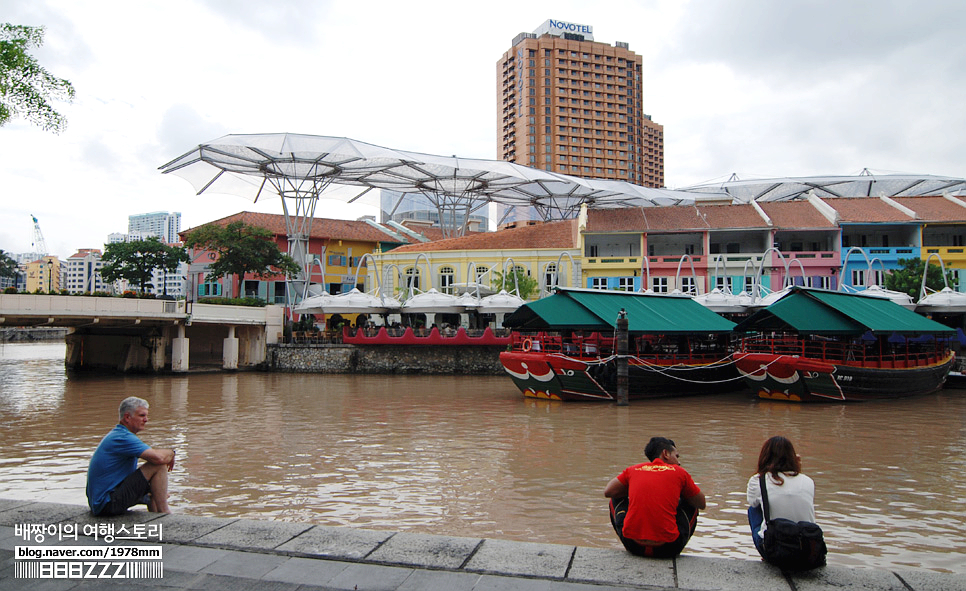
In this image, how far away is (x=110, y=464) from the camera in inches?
251

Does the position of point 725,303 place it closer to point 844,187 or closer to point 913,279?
point 913,279

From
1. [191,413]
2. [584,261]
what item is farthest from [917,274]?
[191,413]

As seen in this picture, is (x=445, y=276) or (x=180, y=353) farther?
(x=445, y=276)

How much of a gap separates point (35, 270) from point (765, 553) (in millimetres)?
200480

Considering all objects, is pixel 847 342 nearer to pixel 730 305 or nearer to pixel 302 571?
pixel 730 305

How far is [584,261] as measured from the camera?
45.4 meters

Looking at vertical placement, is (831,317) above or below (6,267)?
below

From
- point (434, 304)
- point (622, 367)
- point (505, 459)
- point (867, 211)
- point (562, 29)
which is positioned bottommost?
point (505, 459)

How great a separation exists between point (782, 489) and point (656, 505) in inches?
39.5

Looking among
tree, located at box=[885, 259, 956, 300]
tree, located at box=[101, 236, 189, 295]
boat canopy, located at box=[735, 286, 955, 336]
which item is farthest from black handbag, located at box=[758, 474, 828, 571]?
tree, located at box=[101, 236, 189, 295]

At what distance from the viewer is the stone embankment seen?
124ft

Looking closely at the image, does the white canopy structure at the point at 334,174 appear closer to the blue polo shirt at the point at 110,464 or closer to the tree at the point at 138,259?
the tree at the point at 138,259

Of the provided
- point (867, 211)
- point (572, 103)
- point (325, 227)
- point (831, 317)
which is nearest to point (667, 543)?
point (831, 317)

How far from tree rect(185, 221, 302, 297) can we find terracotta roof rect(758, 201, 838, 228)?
33162 mm
